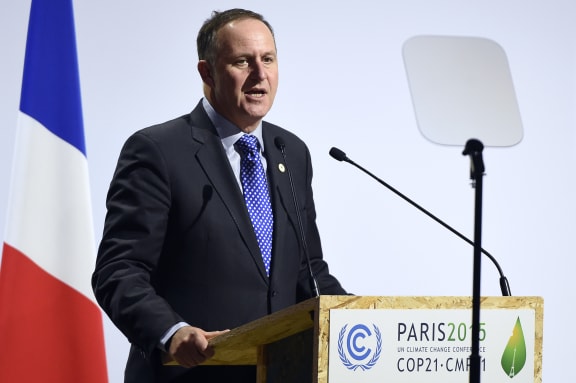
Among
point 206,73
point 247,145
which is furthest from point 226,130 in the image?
point 206,73

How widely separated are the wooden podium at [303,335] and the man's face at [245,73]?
64 centimetres

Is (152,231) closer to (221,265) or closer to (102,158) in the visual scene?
(221,265)

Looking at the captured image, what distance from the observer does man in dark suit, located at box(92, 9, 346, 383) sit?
2143mm

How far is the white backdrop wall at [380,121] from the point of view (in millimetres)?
3512

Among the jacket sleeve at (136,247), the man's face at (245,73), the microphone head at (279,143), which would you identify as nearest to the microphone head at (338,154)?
the microphone head at (279,143)

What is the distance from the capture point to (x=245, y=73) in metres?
2.39

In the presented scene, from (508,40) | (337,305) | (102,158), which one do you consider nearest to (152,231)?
(337,305)

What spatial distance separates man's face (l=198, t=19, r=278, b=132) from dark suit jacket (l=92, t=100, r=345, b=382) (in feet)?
0.37

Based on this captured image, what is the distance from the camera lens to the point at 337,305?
1.70 metres

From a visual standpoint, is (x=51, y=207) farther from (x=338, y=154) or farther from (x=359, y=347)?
(x=359, y=347)

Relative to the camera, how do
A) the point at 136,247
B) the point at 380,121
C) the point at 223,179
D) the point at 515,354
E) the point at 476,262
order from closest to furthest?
1. the point at 476,262
2. the point at 515,354
3. the point at 136,247
4. the point at 223,179
5. the point at 380,121

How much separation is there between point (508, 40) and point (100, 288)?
256 centimetres

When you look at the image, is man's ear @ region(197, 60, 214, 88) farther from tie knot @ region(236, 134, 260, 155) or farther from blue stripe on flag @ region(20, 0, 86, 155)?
blue stripe on flag @ region(20, 0, 86, 155)

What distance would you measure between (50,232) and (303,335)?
155 cm
